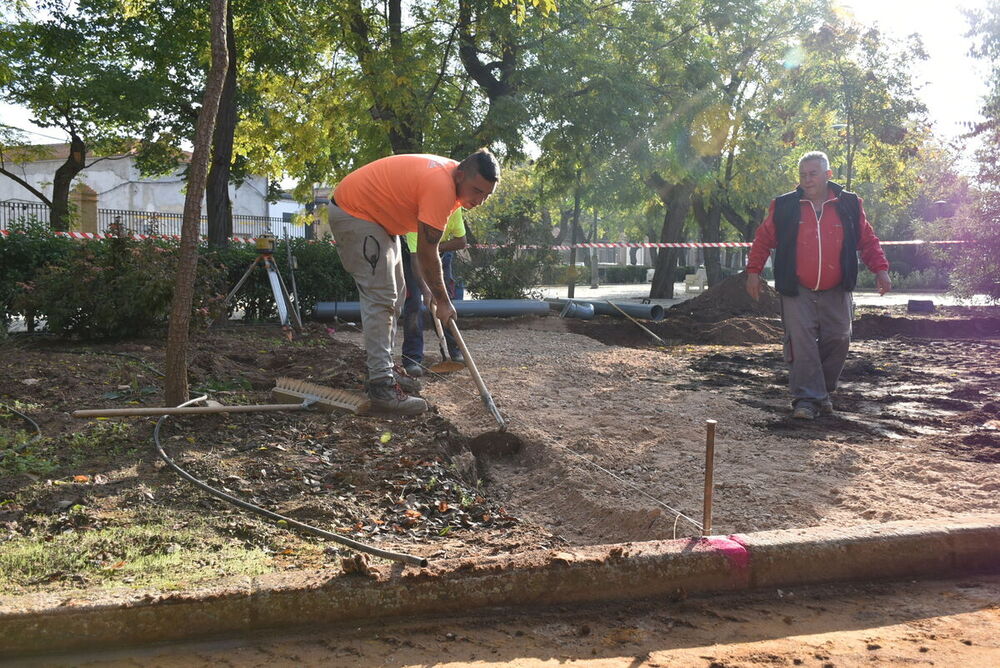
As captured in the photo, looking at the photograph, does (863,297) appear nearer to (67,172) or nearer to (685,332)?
(685,332)

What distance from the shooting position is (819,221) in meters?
6.13

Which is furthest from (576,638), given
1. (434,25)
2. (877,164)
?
(877,164)

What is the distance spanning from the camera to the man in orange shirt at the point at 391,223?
4.93m

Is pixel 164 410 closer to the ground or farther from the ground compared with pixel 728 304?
closer to the ground

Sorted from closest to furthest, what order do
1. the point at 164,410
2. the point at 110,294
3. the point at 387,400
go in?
1. the point at 164,410
2. the point at 387,400
3. the point at 110,294

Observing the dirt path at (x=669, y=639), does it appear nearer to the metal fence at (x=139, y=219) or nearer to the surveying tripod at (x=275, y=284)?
the surveying tripod at (x=275, y=284)

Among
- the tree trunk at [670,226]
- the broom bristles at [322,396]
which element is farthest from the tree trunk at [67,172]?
the broom bristles at [322,396]

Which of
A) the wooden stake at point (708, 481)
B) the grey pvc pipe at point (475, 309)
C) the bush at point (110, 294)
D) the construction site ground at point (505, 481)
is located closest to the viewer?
the construction site ground at point (505, 481)

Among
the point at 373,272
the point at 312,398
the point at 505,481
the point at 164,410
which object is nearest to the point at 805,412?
the point at 505,481

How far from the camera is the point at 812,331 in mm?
6180

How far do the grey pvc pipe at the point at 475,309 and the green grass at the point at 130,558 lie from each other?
9.31m

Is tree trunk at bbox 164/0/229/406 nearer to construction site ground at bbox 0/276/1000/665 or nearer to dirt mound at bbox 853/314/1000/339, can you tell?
construction site ground at bbox 0/276/1000/665

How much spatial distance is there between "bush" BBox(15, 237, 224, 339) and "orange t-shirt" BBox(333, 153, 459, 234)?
150 inches

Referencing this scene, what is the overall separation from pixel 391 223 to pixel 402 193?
27 centimetres
